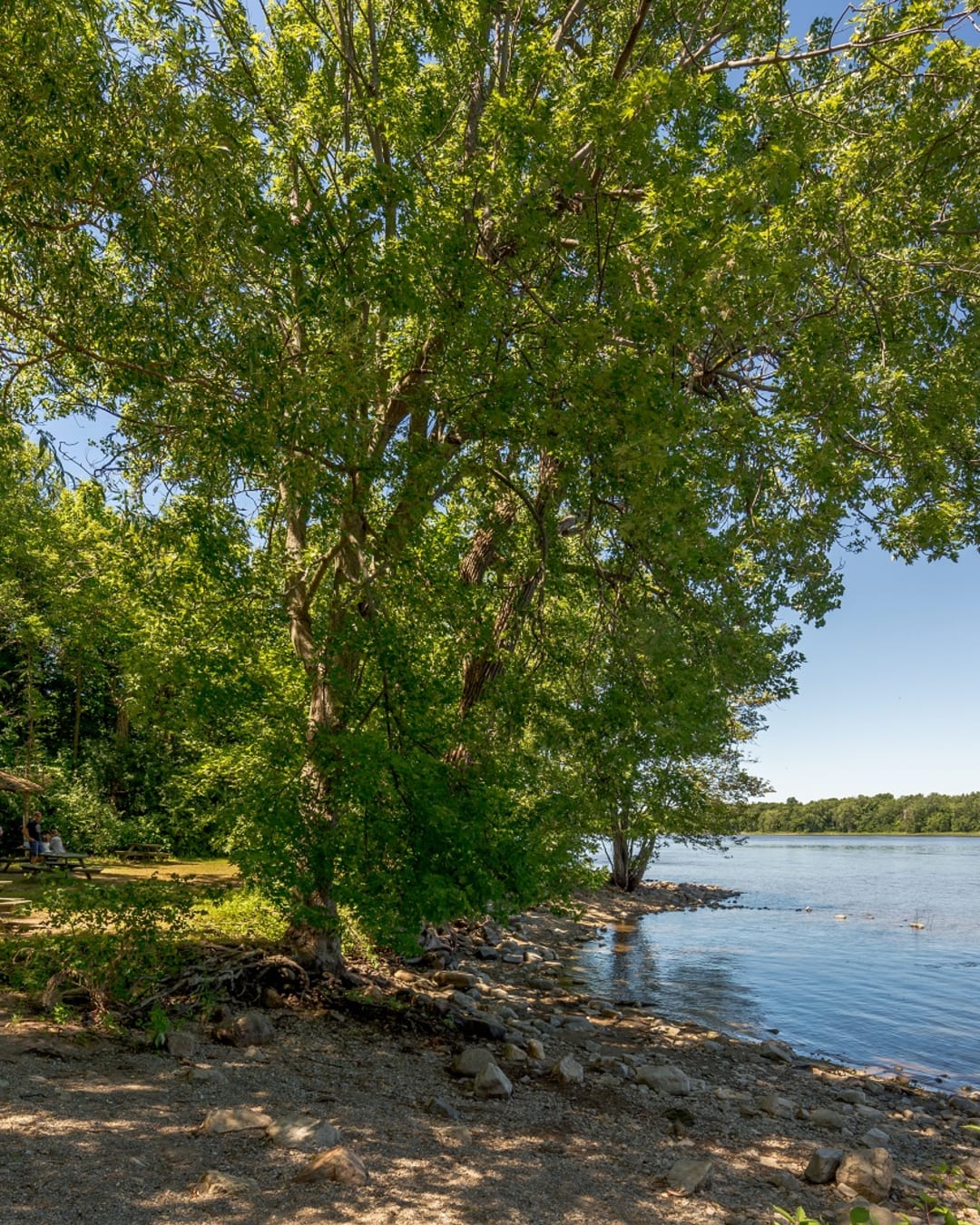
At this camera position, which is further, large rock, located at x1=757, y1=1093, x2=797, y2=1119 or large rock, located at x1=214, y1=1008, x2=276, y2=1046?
large rock, located at x1=757, y1=1093, x2=797, y2=1119

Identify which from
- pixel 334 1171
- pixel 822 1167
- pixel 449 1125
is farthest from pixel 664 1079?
pixel 334 1171

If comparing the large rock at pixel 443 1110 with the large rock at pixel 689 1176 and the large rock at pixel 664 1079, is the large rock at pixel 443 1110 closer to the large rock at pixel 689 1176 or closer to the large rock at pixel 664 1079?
the large rock at pixel 689 1176

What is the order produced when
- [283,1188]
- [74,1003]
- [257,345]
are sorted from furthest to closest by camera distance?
[74,1003]
[257,345]
[283,1188]

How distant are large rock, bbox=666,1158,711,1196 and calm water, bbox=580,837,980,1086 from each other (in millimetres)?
6096

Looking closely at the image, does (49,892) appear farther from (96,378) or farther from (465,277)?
(465,277)

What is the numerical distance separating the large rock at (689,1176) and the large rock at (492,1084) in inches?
63.2

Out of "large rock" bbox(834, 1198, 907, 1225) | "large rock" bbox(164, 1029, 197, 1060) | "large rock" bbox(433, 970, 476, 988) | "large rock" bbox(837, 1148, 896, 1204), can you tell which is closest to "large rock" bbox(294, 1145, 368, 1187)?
"large rock" bbox(164, 1029, 197, 1060)

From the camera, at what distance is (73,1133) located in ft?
15.8

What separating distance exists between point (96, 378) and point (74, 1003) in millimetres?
5354

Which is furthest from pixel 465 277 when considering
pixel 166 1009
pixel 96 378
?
pixel 166 1009

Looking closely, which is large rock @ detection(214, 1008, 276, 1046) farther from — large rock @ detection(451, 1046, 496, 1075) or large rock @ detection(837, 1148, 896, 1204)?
large rock @ detection(837, 1148, 896, 1204)

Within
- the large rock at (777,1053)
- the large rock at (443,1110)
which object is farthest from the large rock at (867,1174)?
the large rock at (777,1053)

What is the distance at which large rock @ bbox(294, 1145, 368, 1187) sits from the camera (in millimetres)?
4723

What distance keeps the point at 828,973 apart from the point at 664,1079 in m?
10.0
